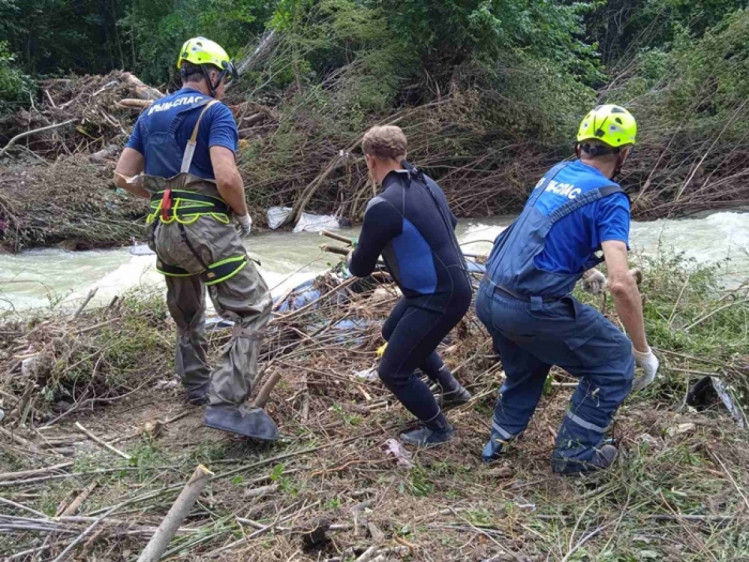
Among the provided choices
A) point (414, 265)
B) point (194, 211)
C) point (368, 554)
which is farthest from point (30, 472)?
point (414, 265)

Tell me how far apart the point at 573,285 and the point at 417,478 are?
3.50 ft

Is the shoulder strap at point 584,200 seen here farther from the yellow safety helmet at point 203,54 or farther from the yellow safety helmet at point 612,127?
the yellow safety helmet at point 203,54

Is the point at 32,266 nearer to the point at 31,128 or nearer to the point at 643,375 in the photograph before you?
the point at 31,128

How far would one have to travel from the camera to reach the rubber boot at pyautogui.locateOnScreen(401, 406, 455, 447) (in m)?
3.51

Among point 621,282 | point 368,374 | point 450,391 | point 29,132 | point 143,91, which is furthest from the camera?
point 143,91

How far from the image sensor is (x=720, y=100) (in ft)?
38.1

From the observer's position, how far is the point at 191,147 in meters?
3.54

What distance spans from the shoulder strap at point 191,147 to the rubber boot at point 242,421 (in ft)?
3.75

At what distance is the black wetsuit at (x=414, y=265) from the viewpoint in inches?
126

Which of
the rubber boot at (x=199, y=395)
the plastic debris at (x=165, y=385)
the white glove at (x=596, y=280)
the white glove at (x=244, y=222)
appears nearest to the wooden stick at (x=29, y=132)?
the plastic debris at (x=165, y=385)

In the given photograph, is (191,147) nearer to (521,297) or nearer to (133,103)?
(521,297)

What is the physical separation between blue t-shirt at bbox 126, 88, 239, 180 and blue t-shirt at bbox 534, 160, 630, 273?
4.91ft

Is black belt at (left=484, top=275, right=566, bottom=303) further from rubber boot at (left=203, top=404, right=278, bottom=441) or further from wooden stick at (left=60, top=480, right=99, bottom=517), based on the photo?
wooden stick at (left=60, top=480, right=99, bottom=517)

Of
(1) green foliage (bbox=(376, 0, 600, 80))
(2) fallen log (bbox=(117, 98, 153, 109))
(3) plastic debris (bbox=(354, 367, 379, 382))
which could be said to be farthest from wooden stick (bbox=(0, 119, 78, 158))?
(3) plastic debris (bbox=(354, 367, 379, 382))
